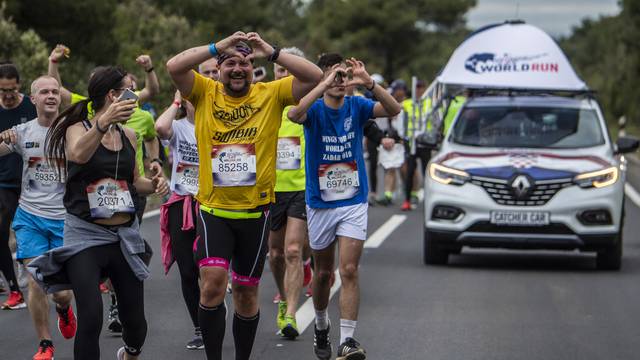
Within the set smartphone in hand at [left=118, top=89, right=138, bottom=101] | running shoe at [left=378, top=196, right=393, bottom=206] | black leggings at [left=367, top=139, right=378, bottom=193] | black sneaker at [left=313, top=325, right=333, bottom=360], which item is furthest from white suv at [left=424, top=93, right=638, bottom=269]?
black leggings at [left=367, top=139, right=378, bottom=193]

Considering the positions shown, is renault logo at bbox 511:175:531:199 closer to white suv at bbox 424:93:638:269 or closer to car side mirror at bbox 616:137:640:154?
white suv at bbox 424:93:638:269

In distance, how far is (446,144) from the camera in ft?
50.6

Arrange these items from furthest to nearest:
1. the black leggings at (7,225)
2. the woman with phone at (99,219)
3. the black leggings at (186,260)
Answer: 1. the black leggings at (7,225)
2. the black leggings at (186,260)
3. the woman with phone at (99,219)

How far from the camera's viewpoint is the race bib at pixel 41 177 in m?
10.1

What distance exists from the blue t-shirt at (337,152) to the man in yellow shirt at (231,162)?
120 cm

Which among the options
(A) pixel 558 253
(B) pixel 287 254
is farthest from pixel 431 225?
(B) pixel 287 254

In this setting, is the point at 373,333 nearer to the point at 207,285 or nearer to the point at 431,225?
the point at 207,285

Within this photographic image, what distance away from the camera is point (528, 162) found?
1459 centimetres

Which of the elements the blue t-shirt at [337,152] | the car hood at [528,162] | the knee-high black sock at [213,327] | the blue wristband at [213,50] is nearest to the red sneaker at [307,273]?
the car hood at [528,162]

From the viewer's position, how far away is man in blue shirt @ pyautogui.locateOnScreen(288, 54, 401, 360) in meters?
9.47

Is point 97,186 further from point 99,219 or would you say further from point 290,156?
point 290,156

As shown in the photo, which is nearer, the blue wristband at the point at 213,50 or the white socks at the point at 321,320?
the blue wristband at the point at 213,50

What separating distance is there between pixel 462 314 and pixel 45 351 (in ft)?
12.0

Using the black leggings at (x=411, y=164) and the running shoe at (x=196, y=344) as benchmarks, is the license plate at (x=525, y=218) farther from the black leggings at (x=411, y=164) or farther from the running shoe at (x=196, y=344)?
the black leggings at (x=411, y=164)
